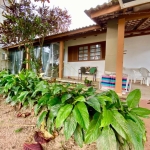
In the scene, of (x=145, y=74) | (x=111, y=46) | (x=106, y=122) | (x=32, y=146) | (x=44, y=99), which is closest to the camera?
(x=106, y=122)

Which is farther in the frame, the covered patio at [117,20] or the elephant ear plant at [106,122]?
the covered patio at [117,20]

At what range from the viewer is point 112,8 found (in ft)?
9.80

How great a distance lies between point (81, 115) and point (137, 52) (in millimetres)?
5331

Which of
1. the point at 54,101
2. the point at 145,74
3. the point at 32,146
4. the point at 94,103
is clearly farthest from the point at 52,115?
the point at 145,74

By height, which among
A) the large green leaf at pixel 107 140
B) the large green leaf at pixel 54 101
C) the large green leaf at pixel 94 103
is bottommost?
the large green leaf at pixel 107 140

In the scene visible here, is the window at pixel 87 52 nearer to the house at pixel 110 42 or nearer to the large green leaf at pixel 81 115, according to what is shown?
the house at pixel 110 42

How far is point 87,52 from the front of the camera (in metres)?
6.61

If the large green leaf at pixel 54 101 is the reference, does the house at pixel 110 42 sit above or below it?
above

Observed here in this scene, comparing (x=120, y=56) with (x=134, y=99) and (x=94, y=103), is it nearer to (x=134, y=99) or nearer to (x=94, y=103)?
(x=134, y=99)

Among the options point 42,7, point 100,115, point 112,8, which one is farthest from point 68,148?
point 42,7

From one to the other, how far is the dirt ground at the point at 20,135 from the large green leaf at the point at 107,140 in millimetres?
383

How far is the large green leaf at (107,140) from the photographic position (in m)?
1.00

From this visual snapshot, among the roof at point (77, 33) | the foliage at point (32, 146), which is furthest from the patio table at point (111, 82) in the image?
the foliage at point (32, 146)

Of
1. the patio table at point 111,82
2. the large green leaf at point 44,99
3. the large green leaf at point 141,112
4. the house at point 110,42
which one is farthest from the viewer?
the patio table at point 111,82
